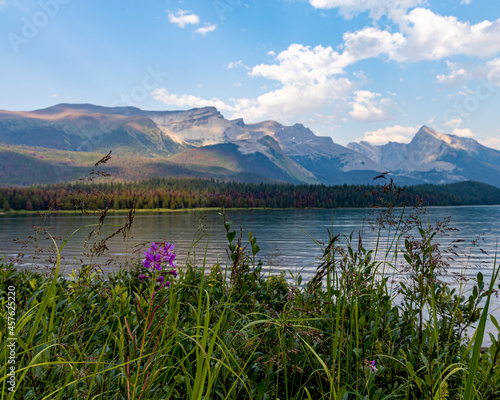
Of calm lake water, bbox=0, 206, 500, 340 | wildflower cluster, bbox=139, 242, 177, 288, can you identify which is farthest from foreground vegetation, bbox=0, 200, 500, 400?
calm lake water, bbox=0, 206, 500, 340

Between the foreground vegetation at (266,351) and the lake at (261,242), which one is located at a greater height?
the foreground vegetation at (266,351)

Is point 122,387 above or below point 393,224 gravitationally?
below

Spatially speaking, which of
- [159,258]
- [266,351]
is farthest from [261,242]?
[159,258]

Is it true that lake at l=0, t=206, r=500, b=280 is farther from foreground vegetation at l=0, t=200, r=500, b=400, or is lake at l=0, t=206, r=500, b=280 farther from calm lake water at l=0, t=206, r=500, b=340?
foreground vegetation at l=0, t=200, r=500, b=400

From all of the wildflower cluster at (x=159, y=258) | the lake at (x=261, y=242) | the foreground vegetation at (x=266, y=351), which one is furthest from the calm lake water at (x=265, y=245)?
the foreground vegetation at (x=266, y=351)

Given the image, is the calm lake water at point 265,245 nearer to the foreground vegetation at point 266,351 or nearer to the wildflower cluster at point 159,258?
the wildflower cluster at point 159,258

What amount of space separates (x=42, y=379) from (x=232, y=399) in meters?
1.94

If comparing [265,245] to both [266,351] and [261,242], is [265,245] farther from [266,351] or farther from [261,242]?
[266,351]

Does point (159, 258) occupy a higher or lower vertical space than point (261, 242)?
higher

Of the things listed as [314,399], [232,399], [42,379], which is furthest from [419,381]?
[42,379]

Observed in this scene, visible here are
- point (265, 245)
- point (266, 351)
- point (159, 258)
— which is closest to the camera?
point (159, 258)

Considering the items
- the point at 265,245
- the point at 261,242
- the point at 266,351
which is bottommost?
the point at 261,242

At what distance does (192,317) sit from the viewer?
516cm

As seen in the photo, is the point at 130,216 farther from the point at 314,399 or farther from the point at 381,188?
the point at 381,188
